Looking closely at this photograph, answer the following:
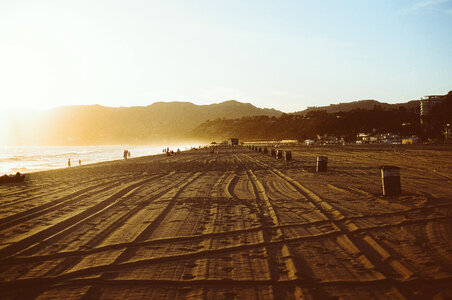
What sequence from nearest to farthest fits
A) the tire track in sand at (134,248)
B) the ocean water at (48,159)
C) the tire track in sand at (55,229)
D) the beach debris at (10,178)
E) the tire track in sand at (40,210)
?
the tire track in sand at (134,248), the tire track in sand at (55,229), the tire track in sand at (40,210), the beach debris at (10,178), the ocean water at (48,159)

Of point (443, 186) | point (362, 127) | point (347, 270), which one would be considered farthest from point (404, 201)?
point (362, 127)

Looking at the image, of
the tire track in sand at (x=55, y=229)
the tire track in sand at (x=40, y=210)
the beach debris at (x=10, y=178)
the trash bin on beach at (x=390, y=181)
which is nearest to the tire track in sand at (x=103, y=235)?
the tire track in sand at (x=55, y=229)

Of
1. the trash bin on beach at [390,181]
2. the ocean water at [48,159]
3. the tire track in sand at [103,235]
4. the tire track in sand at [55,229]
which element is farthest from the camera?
the ocean water at [48,159]

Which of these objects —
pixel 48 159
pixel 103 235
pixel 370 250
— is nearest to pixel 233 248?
pixel 370 250

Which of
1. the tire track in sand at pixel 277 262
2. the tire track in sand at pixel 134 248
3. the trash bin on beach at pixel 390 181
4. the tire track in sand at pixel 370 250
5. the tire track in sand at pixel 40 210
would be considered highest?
the trash bin on beach at pixel 390 181

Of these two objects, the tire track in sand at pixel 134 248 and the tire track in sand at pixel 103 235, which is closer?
the tire track in sand at pixel 134 248

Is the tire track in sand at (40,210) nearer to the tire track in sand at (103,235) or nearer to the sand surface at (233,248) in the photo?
the sand surface at (233,248)

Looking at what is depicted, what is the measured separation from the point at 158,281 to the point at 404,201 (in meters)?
7.55

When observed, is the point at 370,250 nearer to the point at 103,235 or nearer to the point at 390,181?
the point at 103,235

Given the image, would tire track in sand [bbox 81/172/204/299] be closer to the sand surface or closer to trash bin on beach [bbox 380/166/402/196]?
the sand surface

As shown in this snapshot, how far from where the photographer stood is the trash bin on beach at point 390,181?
33.3ft

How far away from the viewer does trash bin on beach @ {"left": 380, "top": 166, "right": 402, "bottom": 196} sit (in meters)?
10.2

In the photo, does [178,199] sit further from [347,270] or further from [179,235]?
[347,270]

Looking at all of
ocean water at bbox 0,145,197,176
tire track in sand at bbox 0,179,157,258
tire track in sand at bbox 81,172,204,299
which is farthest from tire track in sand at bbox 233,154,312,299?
ocean water at bbox 0,145,197,176
